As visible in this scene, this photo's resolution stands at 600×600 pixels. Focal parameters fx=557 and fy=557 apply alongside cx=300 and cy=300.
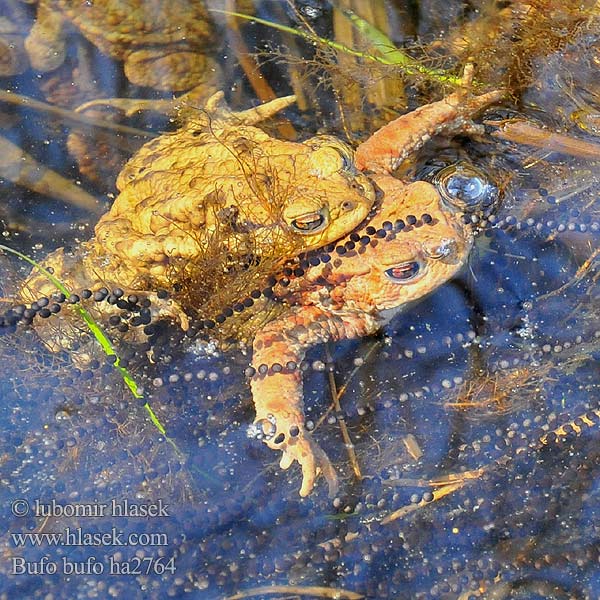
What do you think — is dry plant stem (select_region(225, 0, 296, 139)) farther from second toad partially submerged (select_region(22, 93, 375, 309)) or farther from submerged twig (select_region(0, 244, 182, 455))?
submerged twig (select_region(0, 244, 182, 455))

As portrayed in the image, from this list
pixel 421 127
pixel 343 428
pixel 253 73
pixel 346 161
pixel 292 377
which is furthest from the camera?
pixel 253 73

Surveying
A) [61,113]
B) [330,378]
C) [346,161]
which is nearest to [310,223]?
[346,161]

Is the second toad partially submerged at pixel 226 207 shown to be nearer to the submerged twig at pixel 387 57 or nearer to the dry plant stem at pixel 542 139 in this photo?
the submerged twig at pixel 387 57

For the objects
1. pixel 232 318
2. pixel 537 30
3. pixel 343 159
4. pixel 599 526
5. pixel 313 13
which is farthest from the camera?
pixel 313 13

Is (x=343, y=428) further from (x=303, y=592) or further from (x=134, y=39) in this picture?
(x=134, y=39)

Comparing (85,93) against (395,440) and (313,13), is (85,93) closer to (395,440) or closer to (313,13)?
(313,13)

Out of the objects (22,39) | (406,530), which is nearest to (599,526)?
(406,530)

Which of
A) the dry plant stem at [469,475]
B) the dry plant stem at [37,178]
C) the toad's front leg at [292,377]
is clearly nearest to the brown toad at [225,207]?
the toad's front leg at [292,377]
